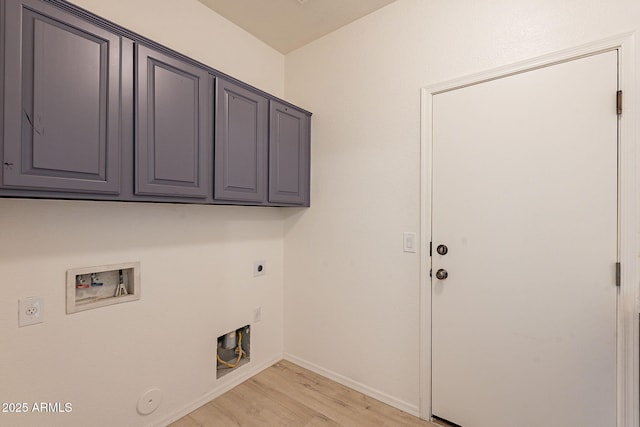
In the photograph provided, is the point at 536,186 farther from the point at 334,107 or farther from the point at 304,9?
the point at 304,9

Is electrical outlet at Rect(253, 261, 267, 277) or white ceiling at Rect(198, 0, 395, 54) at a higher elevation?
white ceiling at Rect(198, 0, 395, 54)

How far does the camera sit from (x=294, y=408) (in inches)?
75.3

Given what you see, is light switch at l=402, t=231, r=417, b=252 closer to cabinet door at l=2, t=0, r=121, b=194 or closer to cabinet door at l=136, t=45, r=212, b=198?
cabinet door at l=136, t=45, r=212, b=198

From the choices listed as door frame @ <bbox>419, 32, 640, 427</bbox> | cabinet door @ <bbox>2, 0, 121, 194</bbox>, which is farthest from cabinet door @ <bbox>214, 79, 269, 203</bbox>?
door frame @ <bbox>419, 32, 640, 427</bbox>

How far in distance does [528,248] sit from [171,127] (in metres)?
1.96

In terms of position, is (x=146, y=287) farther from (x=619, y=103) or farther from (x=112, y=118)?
(x=619, y=103)

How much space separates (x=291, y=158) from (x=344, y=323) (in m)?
1.34

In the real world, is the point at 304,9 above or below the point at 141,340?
above

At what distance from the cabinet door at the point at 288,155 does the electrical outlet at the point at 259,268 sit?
23.1 inches

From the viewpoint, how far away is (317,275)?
7.77ft

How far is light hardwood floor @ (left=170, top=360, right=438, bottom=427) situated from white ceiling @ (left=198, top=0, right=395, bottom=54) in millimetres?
2734

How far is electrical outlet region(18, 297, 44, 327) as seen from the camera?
1280mm

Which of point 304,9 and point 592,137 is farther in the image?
point 304,9

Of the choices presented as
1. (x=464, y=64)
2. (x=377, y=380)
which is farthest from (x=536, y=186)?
(x=377, y=380)
